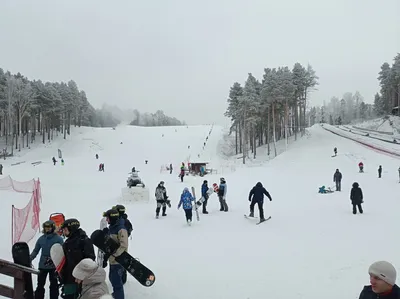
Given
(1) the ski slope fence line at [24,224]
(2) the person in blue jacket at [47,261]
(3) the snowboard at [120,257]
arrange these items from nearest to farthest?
(3) the snowboard at [120,257] → (2) the person in blue jacket at [47,261] → (1) the ski slope fence line at [24,224]

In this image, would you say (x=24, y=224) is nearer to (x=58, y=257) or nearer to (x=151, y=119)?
(x=58, y=257)

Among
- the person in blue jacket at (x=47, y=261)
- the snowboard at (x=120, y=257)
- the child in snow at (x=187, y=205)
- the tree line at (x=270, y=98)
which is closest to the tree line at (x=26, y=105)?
the tree line at (x=270, y=98)

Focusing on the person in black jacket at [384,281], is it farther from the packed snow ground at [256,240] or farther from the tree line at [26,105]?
the tree line at [26,105]

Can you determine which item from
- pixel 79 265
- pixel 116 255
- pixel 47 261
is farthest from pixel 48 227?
pixel 79 265

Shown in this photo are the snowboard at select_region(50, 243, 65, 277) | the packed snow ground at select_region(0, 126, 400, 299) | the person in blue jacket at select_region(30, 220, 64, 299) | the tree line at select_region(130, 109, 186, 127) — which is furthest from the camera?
the tree line at select_region(130, 109, 186, 127)

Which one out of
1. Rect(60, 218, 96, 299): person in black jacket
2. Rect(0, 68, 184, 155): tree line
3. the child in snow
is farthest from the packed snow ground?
Rect(0, 68, 184, 155): tree line

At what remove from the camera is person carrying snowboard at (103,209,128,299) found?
5.62 metres

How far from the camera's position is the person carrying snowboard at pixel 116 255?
5.62 meters

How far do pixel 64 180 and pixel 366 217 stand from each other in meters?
24.6

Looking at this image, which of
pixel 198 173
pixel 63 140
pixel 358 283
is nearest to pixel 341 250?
pixel 358 283

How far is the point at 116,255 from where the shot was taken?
18.1 ft

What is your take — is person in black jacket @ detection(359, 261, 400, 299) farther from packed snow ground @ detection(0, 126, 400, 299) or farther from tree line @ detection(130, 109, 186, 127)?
tree line @ detection(130, 109, 186, 127)

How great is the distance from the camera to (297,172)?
3719 centimetres

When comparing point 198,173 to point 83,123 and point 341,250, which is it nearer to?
point 341,250
